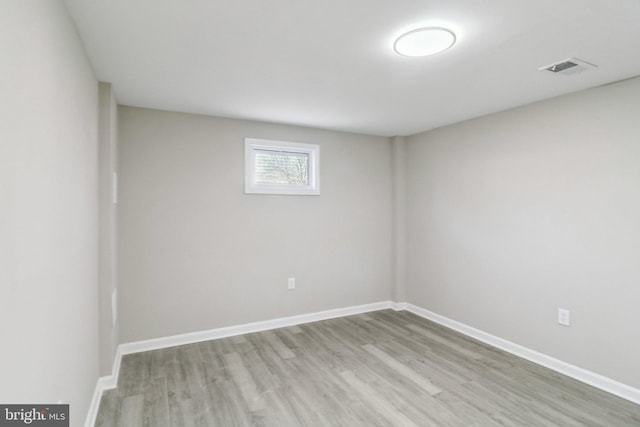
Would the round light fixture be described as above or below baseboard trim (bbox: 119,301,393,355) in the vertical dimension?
above

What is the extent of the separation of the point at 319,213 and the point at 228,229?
1.12 meters

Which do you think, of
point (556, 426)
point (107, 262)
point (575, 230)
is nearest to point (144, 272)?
point (107, 262)

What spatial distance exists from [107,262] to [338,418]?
6.60 feet

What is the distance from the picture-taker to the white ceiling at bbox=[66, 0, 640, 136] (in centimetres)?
158

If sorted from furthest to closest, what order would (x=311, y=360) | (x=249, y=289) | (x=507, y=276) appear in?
1. (x=249, y=289)
2. (x=507, y=276)
3. (x=311, y=360)

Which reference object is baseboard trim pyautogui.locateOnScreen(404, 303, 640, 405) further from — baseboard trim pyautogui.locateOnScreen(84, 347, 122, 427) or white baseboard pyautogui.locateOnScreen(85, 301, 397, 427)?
baseboard trim pyautogui.locateOnScreen(84, 347, 122, 427)

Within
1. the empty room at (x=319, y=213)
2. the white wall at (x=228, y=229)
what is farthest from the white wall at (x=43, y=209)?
the white wall at (x=228, y=229)

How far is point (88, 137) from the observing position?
2.09 meters

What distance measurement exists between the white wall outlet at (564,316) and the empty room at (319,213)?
29 mm

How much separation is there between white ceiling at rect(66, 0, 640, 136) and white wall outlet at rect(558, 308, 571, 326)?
71.8 inches

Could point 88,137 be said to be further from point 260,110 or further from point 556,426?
point 556,426

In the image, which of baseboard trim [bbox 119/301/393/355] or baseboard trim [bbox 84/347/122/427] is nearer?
baseboard trim [bbox 84/347/122/427]

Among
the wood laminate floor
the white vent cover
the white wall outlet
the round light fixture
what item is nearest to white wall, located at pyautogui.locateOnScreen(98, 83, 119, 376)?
the wood laminate floor

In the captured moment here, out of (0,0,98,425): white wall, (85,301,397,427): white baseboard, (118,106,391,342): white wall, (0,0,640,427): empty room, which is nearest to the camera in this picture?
(0,0,98,425): white wall
